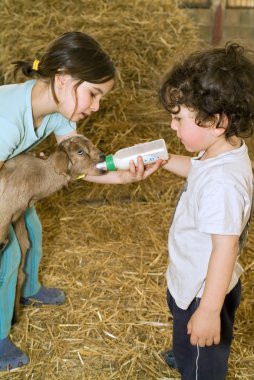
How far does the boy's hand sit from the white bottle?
621 mm

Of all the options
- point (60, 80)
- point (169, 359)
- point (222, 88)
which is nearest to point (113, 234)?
point (169, 359)

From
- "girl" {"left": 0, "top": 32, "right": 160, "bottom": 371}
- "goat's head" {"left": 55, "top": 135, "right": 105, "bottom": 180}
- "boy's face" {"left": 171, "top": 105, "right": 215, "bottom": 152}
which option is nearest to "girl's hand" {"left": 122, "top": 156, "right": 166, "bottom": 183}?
"girl" {"left": 0, "top": 32, "right": 160, "bottom": 371}

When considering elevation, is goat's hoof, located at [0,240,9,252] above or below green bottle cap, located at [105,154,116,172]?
below

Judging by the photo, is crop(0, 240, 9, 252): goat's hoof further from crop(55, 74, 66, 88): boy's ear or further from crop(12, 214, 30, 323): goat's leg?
crop(55, 74, 66, 88): boy's ear

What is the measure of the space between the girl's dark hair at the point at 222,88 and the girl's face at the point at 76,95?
1.51 feet

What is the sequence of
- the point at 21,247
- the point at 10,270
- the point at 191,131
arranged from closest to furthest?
1. the point at 191,131
2. the point at 10,270
3. the point at 21,247

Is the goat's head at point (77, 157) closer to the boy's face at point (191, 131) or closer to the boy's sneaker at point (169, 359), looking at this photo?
the boy's face at point (191, 131)

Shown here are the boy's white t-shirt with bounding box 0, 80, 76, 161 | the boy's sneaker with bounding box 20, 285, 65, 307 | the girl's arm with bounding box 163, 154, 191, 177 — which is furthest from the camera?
the boy's sneaker with bounding box 20, 285, 65, 307

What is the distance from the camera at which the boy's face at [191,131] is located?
4.48ft

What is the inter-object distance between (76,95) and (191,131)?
549mm

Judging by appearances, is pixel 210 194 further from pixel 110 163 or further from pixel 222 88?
pixel 110 163

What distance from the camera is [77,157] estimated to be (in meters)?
1.87

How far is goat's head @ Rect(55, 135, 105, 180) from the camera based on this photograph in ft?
6.10

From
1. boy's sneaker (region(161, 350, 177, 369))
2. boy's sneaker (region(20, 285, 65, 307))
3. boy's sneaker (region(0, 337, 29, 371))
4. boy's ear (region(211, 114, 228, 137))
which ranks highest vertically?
boy's ear (region(211, 114, 228, 137))
